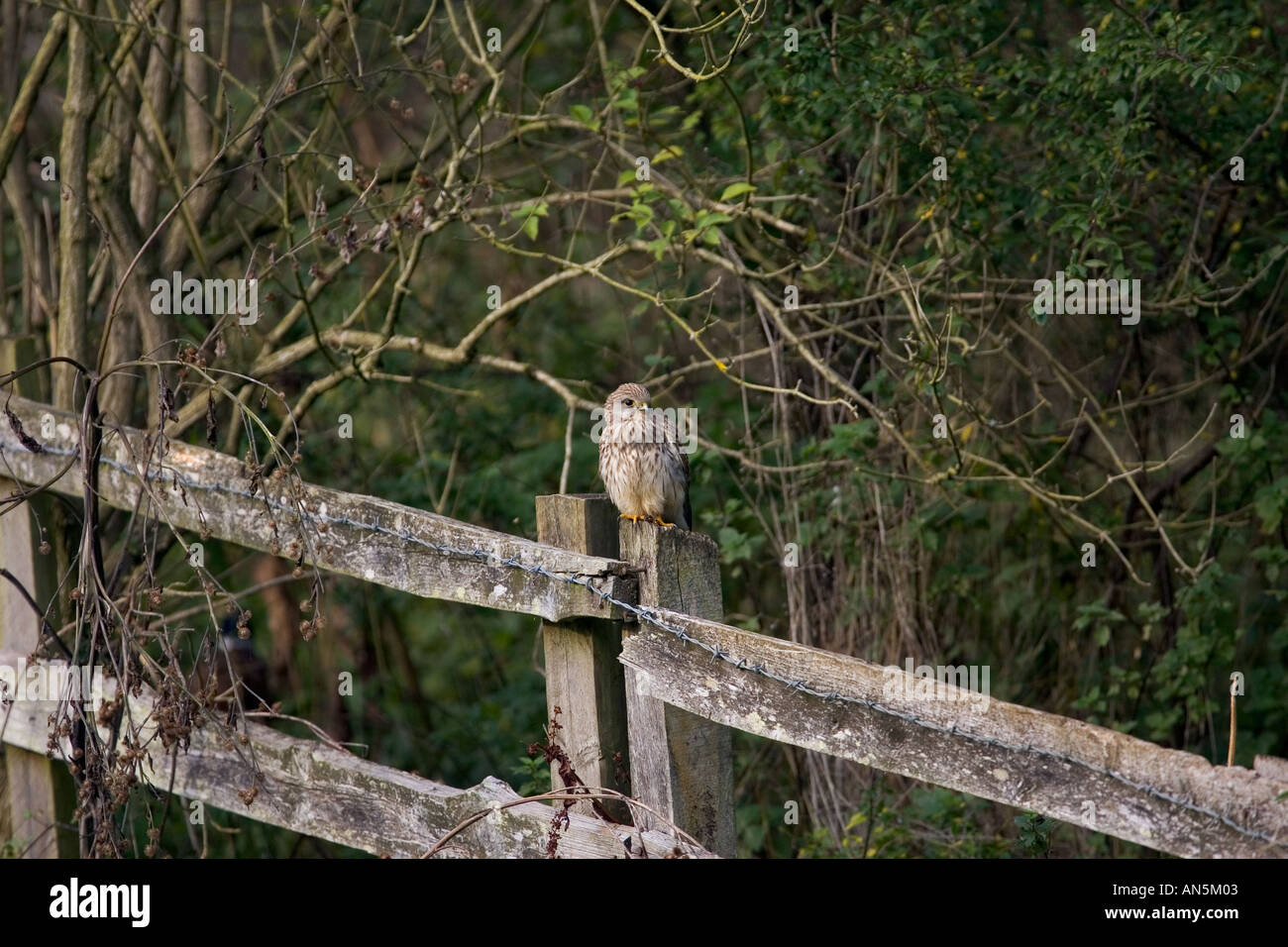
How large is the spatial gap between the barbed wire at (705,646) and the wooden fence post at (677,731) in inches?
3.9

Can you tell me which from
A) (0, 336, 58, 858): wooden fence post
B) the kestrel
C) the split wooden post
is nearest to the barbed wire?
the split wooden post

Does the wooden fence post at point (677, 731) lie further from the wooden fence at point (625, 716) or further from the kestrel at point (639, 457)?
the kestrel at point (639, 457)

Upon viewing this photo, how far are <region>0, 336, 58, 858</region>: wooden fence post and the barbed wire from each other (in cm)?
36

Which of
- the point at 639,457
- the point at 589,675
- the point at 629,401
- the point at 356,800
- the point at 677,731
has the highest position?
the point at 629,401

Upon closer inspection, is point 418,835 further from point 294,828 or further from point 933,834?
point 933,834

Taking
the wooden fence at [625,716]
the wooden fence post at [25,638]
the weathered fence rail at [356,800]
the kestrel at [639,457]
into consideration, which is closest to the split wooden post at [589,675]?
the wooden fence at [625,716]

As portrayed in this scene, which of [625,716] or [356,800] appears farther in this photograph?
[356,800]

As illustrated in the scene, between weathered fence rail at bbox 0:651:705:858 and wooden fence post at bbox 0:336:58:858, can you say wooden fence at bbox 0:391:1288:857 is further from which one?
wooden fence post at bbox 0:336:58:858

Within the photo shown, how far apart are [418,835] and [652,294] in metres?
2.29

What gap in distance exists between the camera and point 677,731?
305 centimetres

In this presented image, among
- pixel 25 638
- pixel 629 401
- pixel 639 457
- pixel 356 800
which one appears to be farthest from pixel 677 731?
pixel 25 638

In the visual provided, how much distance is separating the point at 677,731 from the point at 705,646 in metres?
0.23

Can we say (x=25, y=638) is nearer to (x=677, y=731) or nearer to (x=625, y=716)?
(x=625, y=716)

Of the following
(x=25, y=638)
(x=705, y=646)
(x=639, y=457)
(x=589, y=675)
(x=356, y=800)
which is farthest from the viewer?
(x=639, y=457)
